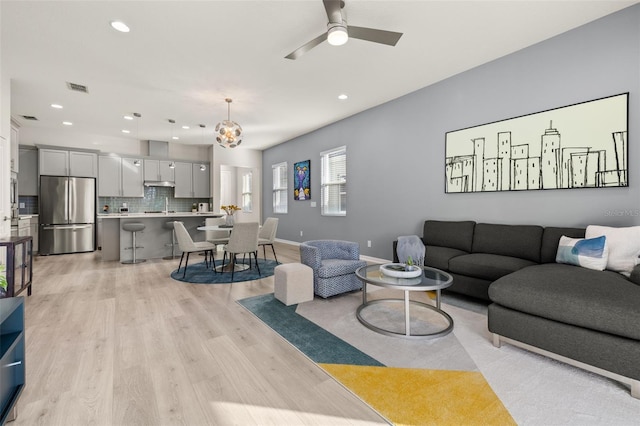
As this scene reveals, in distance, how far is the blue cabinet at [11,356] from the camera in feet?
4.48

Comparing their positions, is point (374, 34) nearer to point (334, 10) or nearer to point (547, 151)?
point (334, 10)

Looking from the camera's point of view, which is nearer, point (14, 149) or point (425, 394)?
point (425, 394)

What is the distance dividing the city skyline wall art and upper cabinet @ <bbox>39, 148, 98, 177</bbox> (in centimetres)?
766

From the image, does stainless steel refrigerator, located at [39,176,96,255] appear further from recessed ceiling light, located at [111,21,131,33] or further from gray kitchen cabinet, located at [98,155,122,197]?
recessed ceiling light, located at [111,21,131,33]

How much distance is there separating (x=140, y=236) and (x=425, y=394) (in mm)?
5766

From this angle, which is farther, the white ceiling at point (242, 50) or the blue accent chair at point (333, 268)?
the blue accent chair at point (333, 268)

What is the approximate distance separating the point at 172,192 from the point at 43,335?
20.8 ft

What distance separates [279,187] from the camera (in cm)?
845

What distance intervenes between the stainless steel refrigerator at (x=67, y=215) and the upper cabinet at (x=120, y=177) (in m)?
0.29

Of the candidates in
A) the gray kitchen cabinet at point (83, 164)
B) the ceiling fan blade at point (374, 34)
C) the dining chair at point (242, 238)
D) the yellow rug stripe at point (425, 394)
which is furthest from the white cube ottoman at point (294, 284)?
the gray kitchen cabinet at point (83, 164)

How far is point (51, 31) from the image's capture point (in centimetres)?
299

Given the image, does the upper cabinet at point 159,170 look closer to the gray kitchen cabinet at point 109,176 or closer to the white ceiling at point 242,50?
the gray kitchen cabinet at point 109,176

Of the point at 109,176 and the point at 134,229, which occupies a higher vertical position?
the point at 109,176

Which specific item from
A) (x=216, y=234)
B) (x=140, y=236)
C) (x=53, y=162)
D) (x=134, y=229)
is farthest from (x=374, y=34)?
(x=53, y=162)
